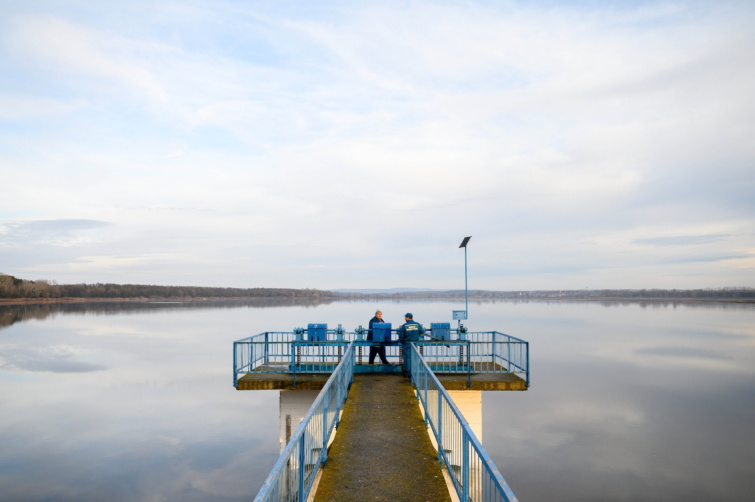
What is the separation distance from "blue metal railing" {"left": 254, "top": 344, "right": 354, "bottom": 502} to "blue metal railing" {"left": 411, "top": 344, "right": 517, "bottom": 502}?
73.1 inches

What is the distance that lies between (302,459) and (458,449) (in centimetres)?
272

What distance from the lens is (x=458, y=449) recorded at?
23.8ft

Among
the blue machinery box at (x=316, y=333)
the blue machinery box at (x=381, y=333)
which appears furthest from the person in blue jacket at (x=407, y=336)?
the blue machinery box at (x=316, y=333)

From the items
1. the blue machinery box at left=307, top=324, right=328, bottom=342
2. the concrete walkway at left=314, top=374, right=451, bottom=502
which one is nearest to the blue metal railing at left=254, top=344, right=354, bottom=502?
the concrete walkway at left=314, top=374, right=451, bottom=502

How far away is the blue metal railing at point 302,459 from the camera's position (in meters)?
4.18

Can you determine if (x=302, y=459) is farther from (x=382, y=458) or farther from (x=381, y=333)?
(x=381, y=333)

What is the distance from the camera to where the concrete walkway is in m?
6.53

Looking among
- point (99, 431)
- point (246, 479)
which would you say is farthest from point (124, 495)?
point (99, 431)

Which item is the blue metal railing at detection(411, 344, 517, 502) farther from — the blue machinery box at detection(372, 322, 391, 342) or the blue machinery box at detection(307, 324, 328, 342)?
the blue machinery box at detection(307, 324, 328, 342)

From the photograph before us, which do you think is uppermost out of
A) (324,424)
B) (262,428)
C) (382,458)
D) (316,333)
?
(316,333)

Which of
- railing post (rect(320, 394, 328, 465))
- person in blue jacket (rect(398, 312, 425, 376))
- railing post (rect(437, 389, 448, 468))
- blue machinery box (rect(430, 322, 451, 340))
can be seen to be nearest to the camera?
railing post (rect(320, 394, 328, 465))

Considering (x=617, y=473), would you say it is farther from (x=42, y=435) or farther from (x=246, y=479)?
(x=42, y=435)

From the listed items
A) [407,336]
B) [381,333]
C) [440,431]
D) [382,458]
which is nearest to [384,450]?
[382,458]

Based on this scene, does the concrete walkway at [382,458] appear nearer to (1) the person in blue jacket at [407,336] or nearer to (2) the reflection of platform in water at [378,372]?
(1) the person in blue jacket at [407,336]
